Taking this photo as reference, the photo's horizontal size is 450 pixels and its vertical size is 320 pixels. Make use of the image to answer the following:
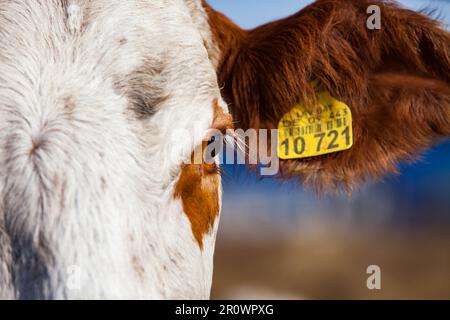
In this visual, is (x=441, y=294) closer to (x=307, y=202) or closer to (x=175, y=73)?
(x=307, y=202)

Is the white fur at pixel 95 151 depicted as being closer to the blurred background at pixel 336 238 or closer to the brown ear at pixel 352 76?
the brown ear at pixel 352 76

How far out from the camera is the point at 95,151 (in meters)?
1.62

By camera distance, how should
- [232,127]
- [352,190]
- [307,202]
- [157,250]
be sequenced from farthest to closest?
[307,202] < [352,190] < [232,127] < [157,250]

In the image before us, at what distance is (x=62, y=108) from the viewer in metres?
1.69

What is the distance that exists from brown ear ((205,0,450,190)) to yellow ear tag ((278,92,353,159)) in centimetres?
3

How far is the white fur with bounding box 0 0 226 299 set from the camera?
149 cm

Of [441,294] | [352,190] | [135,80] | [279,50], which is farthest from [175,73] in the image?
[441,294]

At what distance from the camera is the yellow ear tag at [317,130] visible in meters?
2.33

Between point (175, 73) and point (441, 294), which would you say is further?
point (441, 294)

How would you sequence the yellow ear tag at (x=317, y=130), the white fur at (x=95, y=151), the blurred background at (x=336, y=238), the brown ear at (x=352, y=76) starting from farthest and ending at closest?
the blurred background at (x=336, y=238) < the yellow ear tag at (x=317, y=130) < the brown ear at (x=352, y=76) < the white fur at (x=95, y=151)

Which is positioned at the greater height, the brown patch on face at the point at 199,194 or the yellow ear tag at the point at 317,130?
the yellow ear tag at the point at 317,130

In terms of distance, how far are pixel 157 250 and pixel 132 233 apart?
0.12m

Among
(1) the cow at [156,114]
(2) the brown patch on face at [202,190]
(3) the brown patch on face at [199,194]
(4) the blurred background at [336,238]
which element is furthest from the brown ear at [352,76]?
(4) the blurred background at [336,238]

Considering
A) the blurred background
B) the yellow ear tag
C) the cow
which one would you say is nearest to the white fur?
the cow
